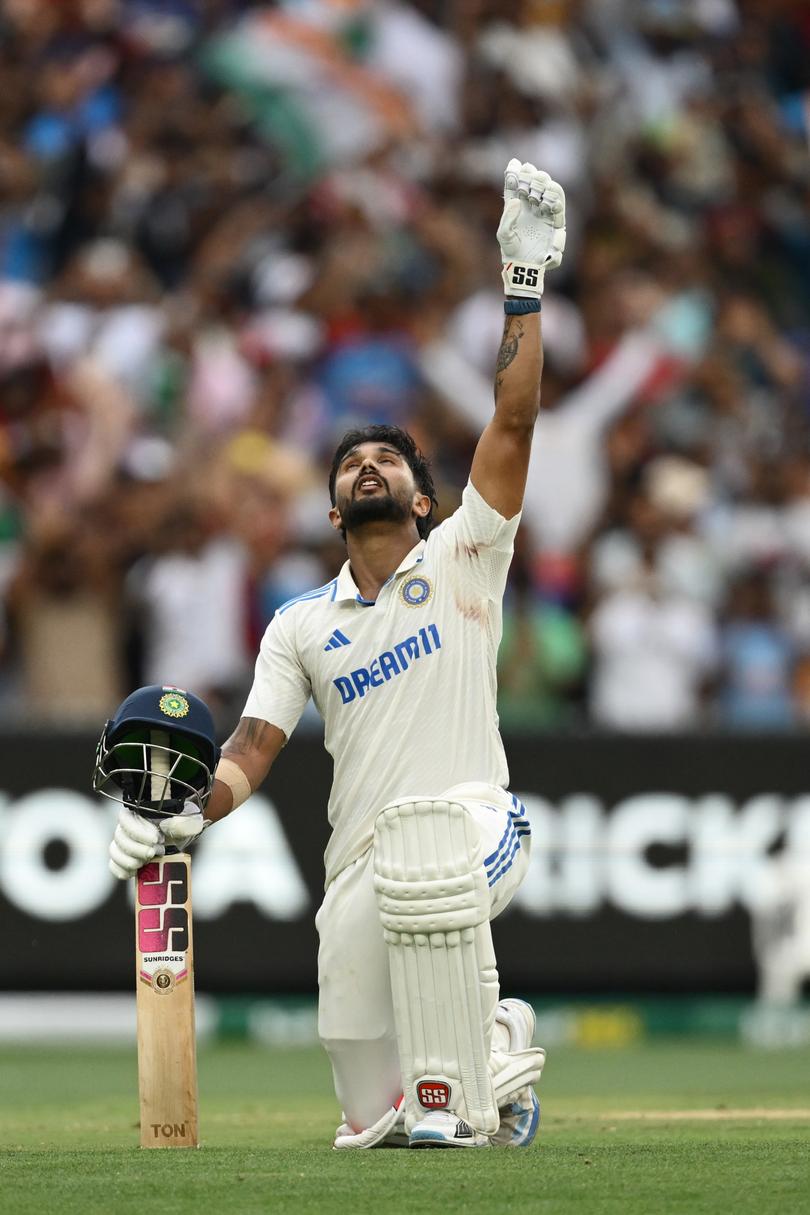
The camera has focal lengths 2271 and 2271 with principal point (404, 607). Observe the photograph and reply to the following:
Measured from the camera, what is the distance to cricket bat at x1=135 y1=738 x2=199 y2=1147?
5434 millimetres

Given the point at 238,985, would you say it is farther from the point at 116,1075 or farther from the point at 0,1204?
the point at 0,1204

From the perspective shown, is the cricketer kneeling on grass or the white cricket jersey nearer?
the cricketer kneeling on grass

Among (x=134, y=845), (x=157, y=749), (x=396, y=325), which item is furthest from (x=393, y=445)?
(x=396, y=325)

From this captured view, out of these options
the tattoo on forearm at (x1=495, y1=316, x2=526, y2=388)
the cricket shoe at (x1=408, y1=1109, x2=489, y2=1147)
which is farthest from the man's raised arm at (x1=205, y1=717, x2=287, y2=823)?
the tattoo on forearm at (x1=495, y1=316, x2=526, y2=388)

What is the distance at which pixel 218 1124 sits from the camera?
282 inches

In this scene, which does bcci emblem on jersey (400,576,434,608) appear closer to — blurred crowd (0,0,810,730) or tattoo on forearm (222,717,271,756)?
tattoo on forearm (222,717,271,756)

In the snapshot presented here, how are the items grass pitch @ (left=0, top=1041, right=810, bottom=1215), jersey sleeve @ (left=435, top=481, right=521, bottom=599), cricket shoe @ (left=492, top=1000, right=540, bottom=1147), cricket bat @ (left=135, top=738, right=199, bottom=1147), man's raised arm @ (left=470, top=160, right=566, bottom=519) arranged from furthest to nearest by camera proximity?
jersey sleeve @ (left=435, top=481, right=521, bottom=599)
man's raised arm @ (left=470, top=160, right=566, bottom=519)
cricket shoe @ (left=492, top=1000, right=540, bottom=1147)
cricket bat @ (left=135, top=738, right=199, bottom=1147)
grass pitch @ (left=0, top=1041, right=810, bottom=1215)

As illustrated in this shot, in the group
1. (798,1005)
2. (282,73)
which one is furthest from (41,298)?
(798,1005)

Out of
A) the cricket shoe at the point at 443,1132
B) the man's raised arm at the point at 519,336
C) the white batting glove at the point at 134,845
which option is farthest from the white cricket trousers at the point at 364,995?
the man's raised arm at the point at 519,336

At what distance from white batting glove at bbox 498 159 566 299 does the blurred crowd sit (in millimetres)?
5096

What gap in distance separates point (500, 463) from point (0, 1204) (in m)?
2.35

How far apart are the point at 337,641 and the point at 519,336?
95 centimetres

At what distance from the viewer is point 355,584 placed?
623cm

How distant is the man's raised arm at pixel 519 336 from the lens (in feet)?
19.2
